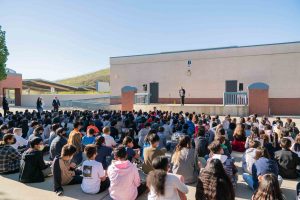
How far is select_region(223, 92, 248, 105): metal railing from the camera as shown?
2096 cm

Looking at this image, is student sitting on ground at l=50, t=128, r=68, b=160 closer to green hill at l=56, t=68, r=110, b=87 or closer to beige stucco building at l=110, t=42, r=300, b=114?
beige stucco building at l=110, t=42, r=300, b=114

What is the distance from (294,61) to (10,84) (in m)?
34.0

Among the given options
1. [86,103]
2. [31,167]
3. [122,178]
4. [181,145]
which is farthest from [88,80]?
[122,178]

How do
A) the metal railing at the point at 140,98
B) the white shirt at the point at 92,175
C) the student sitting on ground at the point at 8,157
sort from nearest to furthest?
the white shirt at the point at 92,175 < the student sitting on ground at the point at 8,157 < the metal railing at the point at 140,98

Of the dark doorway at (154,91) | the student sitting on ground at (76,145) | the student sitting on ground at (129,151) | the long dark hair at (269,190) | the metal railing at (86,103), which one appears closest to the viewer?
the long dark hair at (269,190)

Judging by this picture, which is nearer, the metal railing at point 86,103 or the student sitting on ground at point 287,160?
the student sitting on ground at point 287,160

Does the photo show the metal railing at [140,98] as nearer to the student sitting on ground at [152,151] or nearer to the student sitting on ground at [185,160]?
the student sitting on ground at [152,151]

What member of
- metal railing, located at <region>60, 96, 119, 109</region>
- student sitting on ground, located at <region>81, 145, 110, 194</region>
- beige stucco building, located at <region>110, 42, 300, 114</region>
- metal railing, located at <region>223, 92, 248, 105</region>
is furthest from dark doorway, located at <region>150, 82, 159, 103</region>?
student sitting on ground, located at <region>81, 145, 110, 194</region>

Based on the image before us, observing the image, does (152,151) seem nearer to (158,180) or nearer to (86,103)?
(158,180)

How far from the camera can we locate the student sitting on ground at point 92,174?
16.6 feet

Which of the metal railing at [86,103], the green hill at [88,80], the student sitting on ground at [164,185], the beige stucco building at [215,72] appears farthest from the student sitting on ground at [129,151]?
the green hill at [88,80]

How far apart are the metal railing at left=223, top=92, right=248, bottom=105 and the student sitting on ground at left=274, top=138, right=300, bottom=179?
50.2ft

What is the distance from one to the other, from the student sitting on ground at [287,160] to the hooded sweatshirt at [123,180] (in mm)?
3434

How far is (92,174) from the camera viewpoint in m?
5.12
